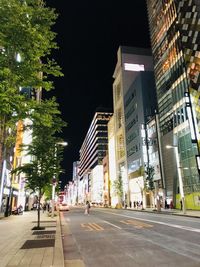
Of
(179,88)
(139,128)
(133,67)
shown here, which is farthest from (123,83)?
(179,88)

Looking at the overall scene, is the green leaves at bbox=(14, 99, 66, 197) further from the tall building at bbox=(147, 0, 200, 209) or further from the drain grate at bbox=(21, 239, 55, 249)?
the tall building at bbox=(147, 0, 200, 209)

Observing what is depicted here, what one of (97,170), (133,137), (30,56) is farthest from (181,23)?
(97,170)

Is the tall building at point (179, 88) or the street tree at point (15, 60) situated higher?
the tall building at point (179, 88)

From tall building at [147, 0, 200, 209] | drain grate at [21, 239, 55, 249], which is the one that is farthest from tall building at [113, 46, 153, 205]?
drain grate at [21, 239, 55, 249]

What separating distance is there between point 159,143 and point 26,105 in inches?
2069

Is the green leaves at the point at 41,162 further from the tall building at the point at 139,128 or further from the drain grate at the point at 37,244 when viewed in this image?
the tall building at the point at 139,128

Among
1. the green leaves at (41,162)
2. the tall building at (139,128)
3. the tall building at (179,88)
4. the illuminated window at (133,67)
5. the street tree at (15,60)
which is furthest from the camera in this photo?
the illuminated window at (133,67)

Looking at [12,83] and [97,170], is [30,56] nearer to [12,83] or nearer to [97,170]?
[12,83]

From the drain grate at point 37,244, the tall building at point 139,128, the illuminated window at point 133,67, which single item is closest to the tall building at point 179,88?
the tall building at point 139,128

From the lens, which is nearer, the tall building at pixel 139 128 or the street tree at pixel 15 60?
the street tree at pixel 15 60

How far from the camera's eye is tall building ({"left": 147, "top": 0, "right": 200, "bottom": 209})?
4239 cm

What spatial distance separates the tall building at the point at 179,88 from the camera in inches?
1669

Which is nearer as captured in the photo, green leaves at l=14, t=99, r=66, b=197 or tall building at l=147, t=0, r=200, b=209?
green leaves at l=14, t=99, r=66, b=197

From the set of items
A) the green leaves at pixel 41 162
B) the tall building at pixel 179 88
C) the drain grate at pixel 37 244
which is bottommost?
the drain grate at pixel 37 244
